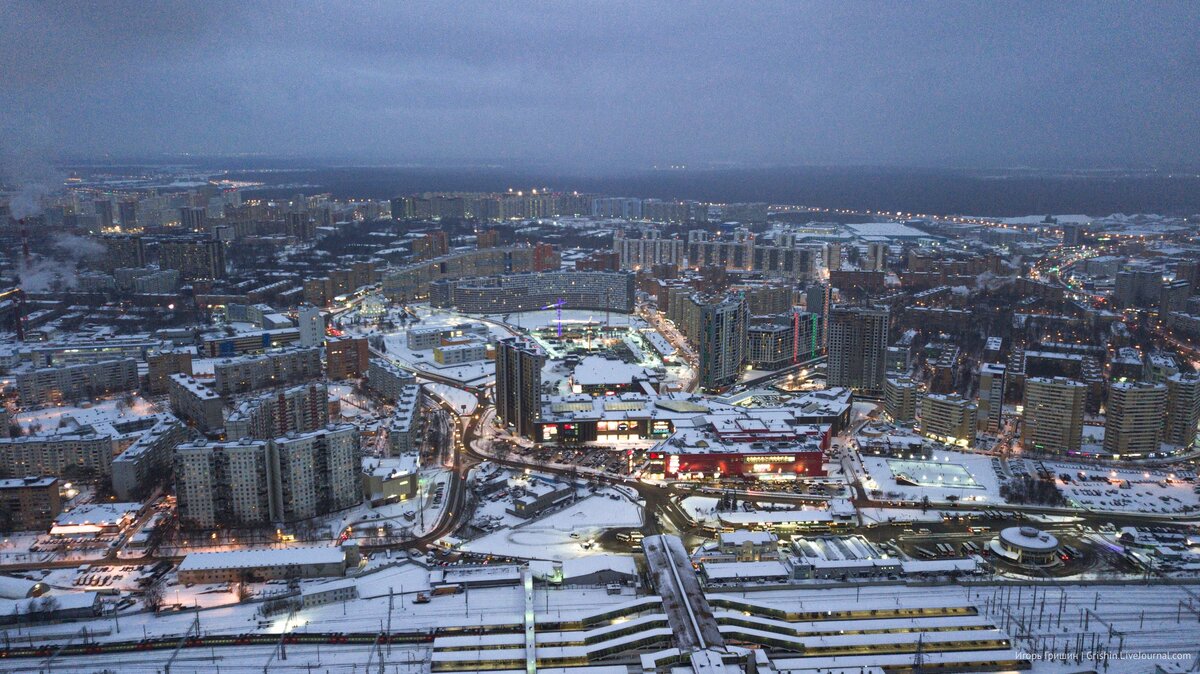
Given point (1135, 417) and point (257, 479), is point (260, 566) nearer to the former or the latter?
point (257, 479)

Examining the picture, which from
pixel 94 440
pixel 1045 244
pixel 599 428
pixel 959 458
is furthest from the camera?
pixel 1045 244

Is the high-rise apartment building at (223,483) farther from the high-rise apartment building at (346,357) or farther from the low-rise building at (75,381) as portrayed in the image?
the low-rise building at (75,381)

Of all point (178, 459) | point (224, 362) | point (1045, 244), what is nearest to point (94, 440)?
point (178, 459)

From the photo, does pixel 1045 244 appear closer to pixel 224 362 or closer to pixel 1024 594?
pixel 1024 594

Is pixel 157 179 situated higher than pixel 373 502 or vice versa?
pixel 157 179

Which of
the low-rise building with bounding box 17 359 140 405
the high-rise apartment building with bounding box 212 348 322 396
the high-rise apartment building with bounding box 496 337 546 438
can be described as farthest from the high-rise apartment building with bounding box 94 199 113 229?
the high-rise apartment building with bounding box 496 337 546 438

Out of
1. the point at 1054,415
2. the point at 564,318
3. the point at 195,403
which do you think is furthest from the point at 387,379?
the point at 1054,415

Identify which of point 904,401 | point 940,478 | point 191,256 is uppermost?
point 191,256

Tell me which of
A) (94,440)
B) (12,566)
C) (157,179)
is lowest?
(12,566)
